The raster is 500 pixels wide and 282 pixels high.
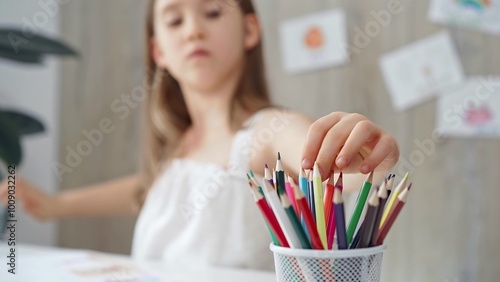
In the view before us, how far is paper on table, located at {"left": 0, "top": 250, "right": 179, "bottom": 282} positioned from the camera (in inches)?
24.6

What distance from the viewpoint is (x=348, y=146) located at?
359mm

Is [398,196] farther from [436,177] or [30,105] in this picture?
[30,105]

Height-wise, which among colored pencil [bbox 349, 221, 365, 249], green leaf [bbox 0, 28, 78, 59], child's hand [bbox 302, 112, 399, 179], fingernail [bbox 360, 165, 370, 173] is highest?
green leaf [bbox 0, 28, 78, 59]

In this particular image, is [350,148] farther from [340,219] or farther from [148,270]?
[148,270]

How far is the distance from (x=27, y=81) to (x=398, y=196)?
3.63 feet

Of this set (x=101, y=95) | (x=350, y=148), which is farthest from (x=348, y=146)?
(x=101, y=95)

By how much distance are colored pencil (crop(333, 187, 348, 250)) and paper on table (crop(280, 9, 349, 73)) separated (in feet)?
2.71

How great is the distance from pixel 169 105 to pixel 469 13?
22.3 inches

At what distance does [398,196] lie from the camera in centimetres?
34

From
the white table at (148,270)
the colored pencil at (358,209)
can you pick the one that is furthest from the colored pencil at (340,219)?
the white table at (148,270)

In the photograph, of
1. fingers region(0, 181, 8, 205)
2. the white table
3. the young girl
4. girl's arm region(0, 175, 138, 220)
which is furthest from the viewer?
girl's arm region(0, 175, 138, 220)

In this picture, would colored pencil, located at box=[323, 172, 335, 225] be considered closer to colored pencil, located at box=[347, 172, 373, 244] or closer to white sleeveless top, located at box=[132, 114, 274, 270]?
colored pencil, located at box=[347, 172, 373, 244]

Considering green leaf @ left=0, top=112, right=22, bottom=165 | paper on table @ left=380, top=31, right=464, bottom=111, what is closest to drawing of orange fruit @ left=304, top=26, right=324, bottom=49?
paper on table @ left=380, top=31, right=464, bottom=111

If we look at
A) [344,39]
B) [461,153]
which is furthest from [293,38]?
[461,153]
